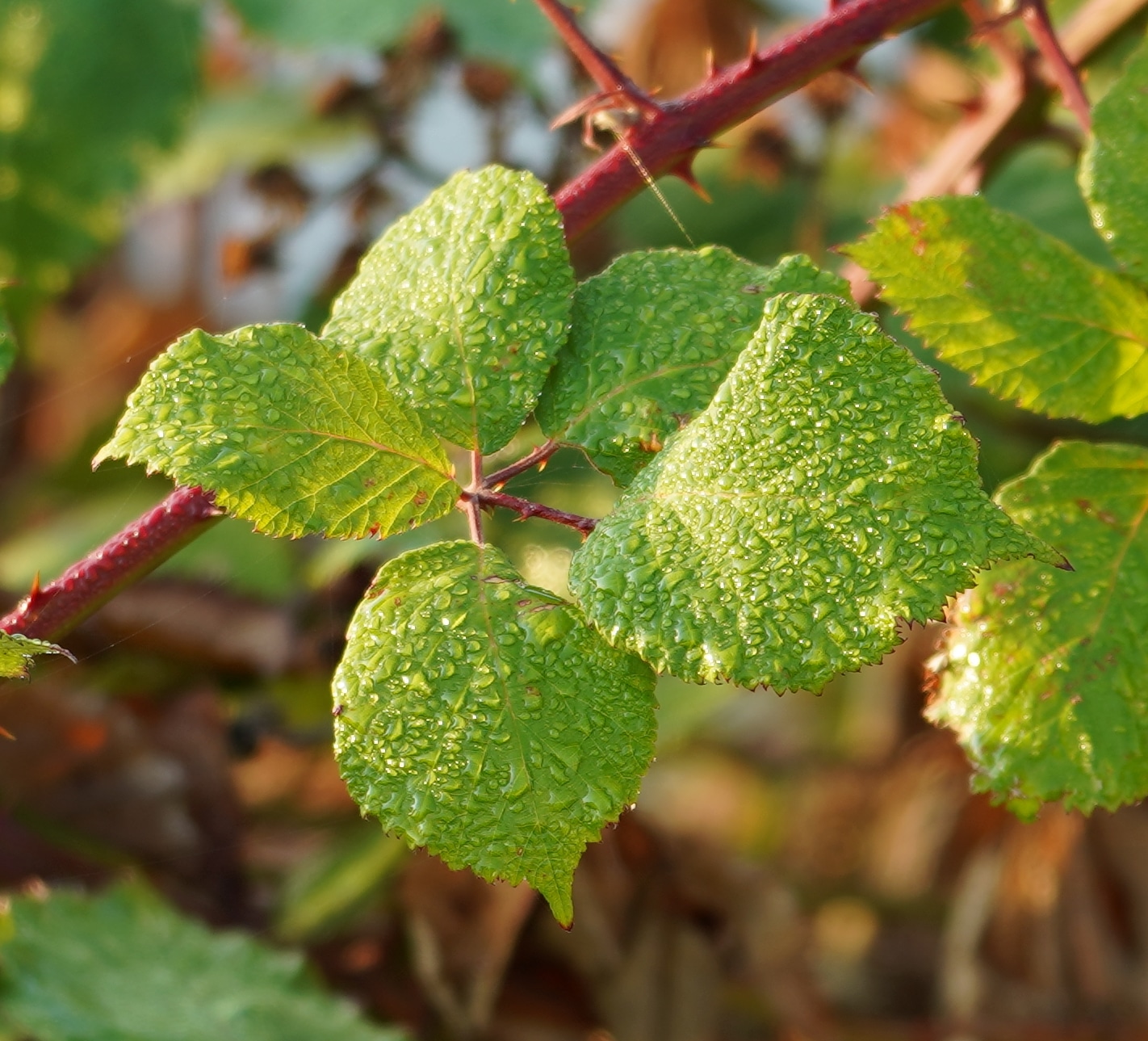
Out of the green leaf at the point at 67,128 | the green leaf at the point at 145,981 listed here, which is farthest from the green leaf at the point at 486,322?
the green leaf at the point at 67,128

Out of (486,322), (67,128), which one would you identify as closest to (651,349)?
(486,322)

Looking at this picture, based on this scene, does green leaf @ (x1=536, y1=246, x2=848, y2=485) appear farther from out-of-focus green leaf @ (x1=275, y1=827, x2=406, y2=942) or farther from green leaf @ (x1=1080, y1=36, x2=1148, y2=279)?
out-of-focus green leaf @ (x1=275, y1=827, x2=406, y2=942)

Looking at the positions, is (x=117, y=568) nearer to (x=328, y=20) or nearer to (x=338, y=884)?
(x=338, y=884)

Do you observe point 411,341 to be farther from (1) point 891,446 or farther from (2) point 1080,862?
(2) point 1080,862

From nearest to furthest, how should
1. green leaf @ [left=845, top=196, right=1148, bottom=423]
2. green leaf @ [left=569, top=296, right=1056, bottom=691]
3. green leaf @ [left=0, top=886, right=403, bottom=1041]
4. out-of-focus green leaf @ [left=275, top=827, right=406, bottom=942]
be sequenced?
green leaf @ [left=569, top=296, right=1056, bottom=691]
green leaf @ [left=845, top=196, right=1148, bottom=423]
green leaf @ [left=0, top=886, right=403, bottom=1041]
out-of-focus green leaf @ [left=275, top=827, right=406, bottom=942]

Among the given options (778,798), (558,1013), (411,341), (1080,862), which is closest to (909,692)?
(778,798)

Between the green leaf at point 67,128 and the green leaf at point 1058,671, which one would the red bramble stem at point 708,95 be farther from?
the green leaf at point 67,128

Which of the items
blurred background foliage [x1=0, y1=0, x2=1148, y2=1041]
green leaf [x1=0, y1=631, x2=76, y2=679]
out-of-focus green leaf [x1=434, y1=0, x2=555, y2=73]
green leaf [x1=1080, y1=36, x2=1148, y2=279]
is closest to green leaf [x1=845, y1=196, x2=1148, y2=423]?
green leaf [x1=1080, y1=36, x2=1148, y2=279]
